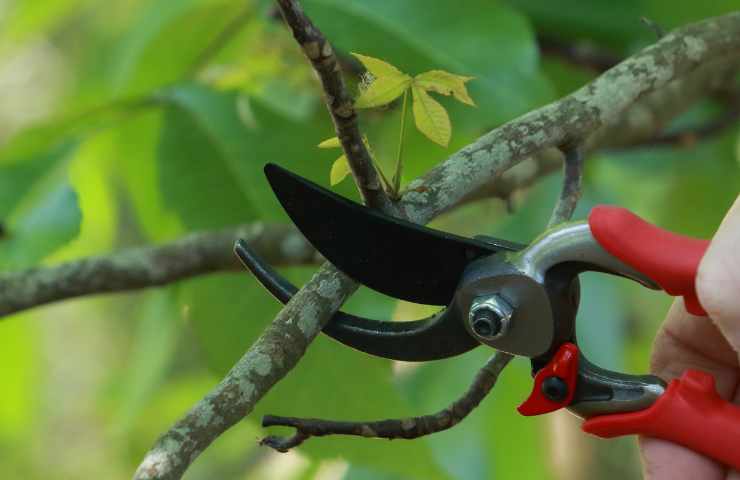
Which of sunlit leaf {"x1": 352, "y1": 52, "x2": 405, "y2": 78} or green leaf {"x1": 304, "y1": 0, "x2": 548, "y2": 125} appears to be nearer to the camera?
sunlit leaf {"x1": 352, "y1": 52, "x2": 405, "y2": 78}

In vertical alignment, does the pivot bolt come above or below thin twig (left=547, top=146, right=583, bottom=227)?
below

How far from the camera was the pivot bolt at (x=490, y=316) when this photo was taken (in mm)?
505

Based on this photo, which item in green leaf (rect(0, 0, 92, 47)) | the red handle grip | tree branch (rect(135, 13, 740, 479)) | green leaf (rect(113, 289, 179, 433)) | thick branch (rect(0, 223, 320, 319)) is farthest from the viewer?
green leaf (rect(0, 0, 92, 47))

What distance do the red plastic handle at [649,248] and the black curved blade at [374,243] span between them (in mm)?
52

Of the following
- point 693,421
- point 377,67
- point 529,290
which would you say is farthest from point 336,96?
point 693,421

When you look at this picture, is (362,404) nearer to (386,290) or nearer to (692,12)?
(386,290)

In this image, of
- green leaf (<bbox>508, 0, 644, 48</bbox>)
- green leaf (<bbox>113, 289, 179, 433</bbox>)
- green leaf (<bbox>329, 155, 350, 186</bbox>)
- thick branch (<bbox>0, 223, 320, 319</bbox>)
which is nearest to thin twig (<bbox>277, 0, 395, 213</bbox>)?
green leaf (<bbox>329, 155, 350, 186</bbox>)

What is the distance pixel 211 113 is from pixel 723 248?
1.58ft

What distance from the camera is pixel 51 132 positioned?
87 cm

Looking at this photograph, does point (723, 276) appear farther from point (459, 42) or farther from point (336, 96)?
point (459, 42)

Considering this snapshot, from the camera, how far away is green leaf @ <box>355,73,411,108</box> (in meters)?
0.47

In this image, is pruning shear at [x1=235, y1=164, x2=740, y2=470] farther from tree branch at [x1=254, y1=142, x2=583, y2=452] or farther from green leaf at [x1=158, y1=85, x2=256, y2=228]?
green leaf at [x1=158, y1=85, x2=256, y2=228]

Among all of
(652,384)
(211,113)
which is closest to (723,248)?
(652,384)

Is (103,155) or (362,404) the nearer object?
(362,404)
